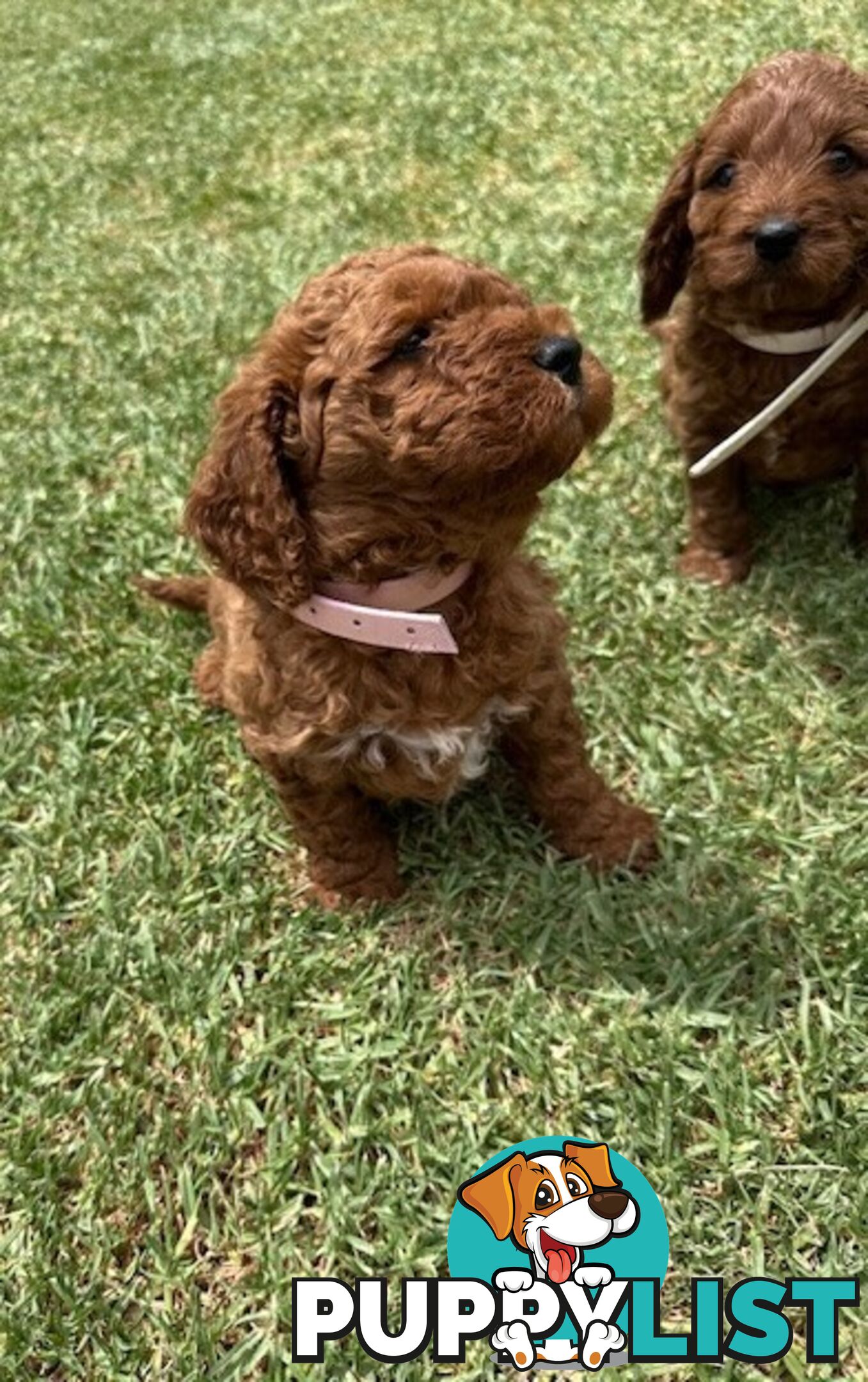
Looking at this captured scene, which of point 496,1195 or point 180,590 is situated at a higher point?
point 180,590

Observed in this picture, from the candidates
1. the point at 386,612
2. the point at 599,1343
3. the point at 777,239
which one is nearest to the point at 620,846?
the point at 386,612

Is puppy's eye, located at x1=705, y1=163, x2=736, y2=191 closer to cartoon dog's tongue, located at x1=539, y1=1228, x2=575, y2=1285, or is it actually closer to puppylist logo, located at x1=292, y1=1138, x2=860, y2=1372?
puppylist logo, located at x1=292, y1=1138, x2=860, y2=1372

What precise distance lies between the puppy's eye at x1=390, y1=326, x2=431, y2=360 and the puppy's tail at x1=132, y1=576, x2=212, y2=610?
5.40 ft

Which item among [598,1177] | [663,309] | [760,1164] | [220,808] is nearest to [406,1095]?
[598,1177]

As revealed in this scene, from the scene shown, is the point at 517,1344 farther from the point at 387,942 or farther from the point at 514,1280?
the point at 387,942

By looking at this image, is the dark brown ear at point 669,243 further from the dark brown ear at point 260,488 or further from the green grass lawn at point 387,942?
the dark brown ear at point 260,488

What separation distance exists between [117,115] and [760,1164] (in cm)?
790

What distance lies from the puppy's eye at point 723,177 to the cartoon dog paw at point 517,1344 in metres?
2.78

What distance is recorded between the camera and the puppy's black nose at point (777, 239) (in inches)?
111

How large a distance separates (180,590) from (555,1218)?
90.8 inches

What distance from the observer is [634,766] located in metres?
3.40

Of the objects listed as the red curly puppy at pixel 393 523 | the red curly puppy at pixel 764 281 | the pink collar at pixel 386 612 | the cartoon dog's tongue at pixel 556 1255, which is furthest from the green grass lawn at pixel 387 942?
the pink collar at pixel 386 612

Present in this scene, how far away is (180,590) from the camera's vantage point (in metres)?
3.75

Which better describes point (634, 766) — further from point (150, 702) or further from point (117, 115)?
point (117, 115)
